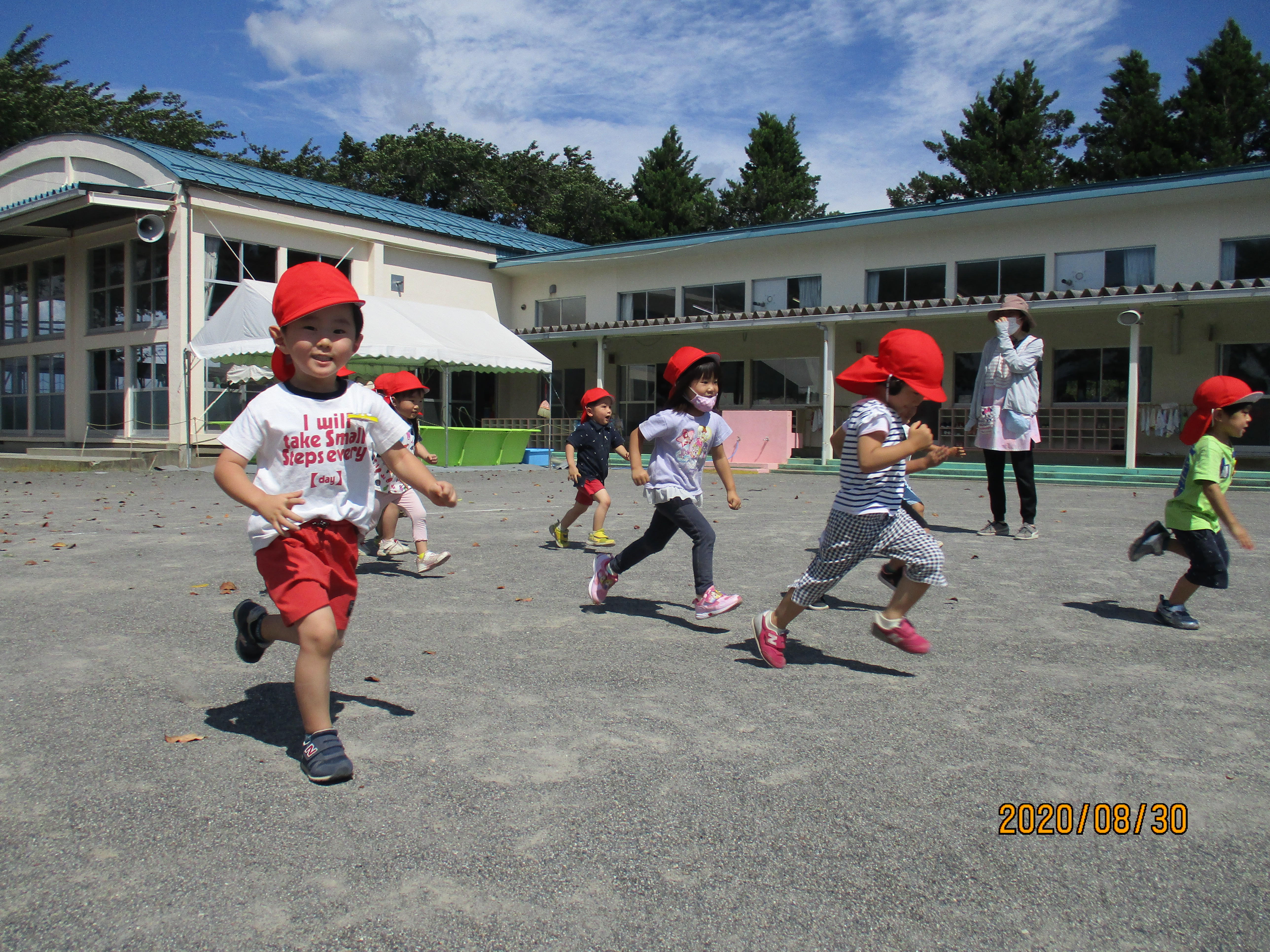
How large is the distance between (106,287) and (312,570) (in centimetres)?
2250

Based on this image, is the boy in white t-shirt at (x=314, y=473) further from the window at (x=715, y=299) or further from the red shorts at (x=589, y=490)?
the window at (x=715, y=299)

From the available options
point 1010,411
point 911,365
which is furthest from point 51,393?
point 911,365

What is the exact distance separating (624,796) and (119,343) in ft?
73.2

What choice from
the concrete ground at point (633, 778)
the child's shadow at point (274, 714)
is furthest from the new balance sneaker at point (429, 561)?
the child's shadow at point (274, 714)

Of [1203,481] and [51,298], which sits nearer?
[1203,481]

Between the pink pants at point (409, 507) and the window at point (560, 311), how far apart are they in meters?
18.8

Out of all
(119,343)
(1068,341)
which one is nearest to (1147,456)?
(1068,341)

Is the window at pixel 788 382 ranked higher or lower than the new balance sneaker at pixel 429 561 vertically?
higher

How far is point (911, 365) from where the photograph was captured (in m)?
3.71

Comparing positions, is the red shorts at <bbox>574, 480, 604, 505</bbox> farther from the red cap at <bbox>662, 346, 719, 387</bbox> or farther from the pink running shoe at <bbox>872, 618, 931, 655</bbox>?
the pink running shoe at <bbox>872, 618, 931, 655</bbox>

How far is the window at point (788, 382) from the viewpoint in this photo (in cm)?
2186

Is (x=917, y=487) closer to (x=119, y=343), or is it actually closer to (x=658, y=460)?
(x=658, y=460)

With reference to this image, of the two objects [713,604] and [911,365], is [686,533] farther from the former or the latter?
[911,365]

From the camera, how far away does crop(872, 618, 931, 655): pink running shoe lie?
12.5 ft
